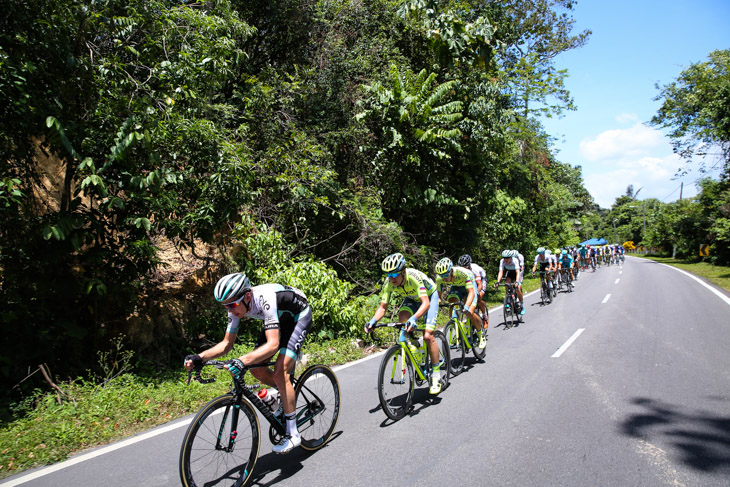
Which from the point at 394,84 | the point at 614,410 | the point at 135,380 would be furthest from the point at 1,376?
the point at 394,84

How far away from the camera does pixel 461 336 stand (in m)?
7.57

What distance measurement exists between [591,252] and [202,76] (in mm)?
32528

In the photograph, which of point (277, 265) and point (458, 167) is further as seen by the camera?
point (458, 167)

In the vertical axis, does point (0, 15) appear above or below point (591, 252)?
above

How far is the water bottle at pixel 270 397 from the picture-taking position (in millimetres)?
4141

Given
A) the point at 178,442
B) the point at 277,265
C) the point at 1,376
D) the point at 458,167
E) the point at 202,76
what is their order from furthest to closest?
the point at 458,167 → the point at 277,265 → the point at 202,76 → the point at 1,376 → the point at 178,442

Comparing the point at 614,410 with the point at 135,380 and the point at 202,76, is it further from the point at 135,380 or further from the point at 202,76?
the point at 202,76

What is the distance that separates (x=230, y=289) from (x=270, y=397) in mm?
1180

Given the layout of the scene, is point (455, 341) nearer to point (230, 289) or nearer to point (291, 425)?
point (291, 425)

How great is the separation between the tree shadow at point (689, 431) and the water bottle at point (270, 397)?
12.2 ft

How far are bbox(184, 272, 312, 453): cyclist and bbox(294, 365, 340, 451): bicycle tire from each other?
27 centimetres

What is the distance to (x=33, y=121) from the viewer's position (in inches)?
219

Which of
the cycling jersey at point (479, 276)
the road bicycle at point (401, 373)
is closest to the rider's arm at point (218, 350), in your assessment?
the road bicycle at point (401, 373)

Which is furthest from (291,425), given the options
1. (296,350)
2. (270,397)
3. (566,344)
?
(566,344)
